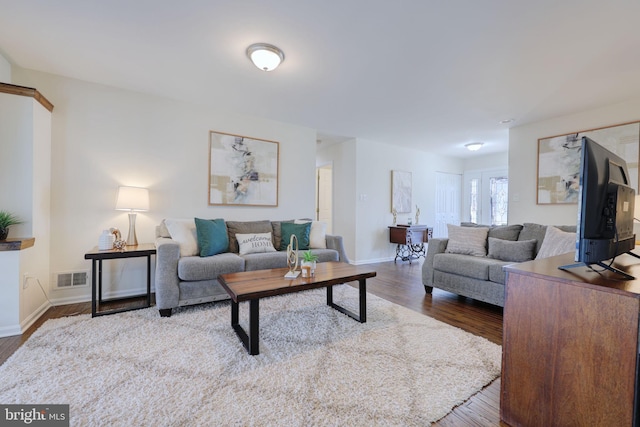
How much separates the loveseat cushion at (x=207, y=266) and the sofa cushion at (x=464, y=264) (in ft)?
7.25

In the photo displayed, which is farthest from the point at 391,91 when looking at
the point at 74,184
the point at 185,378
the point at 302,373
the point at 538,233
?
the point at 74,184

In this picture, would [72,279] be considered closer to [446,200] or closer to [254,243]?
[254,243]

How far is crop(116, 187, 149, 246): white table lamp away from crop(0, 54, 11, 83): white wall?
128cm

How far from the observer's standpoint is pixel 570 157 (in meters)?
3.63

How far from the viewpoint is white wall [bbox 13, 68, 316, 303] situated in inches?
108

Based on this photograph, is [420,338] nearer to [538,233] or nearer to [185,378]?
[185,378]

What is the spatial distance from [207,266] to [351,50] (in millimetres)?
2303

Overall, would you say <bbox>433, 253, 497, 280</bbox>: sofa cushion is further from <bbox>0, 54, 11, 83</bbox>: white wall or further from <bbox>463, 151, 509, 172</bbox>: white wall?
<bbox>0, 54, 11, 83</bbox>: white wall

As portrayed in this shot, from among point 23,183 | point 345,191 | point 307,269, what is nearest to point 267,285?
point 307,269

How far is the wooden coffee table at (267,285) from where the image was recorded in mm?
1811

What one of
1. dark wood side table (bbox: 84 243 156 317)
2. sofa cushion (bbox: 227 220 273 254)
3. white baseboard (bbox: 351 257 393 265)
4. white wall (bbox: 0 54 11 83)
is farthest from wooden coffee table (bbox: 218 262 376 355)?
white wall (bbox: 0 54 11 83)

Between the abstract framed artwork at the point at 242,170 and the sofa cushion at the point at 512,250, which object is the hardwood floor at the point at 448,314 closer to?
the sofa cushion at the point at 512,250

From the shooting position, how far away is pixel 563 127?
12.2 ft

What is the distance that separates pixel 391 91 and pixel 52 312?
159 inches
